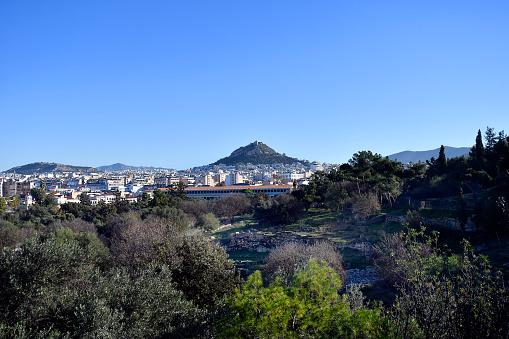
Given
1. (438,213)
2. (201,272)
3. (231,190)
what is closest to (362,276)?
(438,213)

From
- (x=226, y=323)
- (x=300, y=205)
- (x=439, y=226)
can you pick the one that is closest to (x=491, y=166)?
(x=439, y=226)

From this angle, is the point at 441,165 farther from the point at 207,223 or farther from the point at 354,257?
the point at 207,223

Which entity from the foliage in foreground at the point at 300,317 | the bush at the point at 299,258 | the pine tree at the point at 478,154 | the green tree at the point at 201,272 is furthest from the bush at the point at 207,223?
the foliage in foreground at the point at 300,317

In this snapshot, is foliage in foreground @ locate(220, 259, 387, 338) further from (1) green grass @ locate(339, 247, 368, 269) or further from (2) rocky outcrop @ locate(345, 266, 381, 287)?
(1) green grass @ locate(339, 247, 368, 269)

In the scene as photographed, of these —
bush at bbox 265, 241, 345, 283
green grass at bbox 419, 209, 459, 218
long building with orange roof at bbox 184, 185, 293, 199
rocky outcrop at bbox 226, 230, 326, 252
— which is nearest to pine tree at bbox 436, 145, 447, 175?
green grass at bbox 419, 209, 459, 218

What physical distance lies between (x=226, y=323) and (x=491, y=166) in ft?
95.1

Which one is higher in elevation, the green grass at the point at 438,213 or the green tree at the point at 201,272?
the green grass at the point at 438,213

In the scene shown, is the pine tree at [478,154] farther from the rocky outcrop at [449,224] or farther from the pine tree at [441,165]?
the rocky outcrop at [449,224]

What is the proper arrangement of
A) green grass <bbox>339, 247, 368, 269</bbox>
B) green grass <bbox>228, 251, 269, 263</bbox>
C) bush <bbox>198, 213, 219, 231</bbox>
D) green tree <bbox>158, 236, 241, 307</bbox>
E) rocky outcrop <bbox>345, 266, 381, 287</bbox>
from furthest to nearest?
1. bush <bbox>198, 213, 219, 231</bbox>
2. green grass <bbox>228, 251, 269, 263</bbox>
3. green grass <bbox>339, 247, 368, 269</bbox>
4. rocky outcrop <bbox>345, 266, 381, 287</bbox>
5. green tree <bbox>158, 236, 241, 307</bbox>

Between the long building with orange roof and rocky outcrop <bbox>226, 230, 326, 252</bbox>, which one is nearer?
rocky outcrop <bbox>226, 230, 326, 252</bbox>

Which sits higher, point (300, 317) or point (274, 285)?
point (274, 285)

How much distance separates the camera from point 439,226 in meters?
19.6

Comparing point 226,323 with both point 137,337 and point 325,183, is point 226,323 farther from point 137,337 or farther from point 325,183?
point 325,183

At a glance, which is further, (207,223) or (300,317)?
(207,223)
